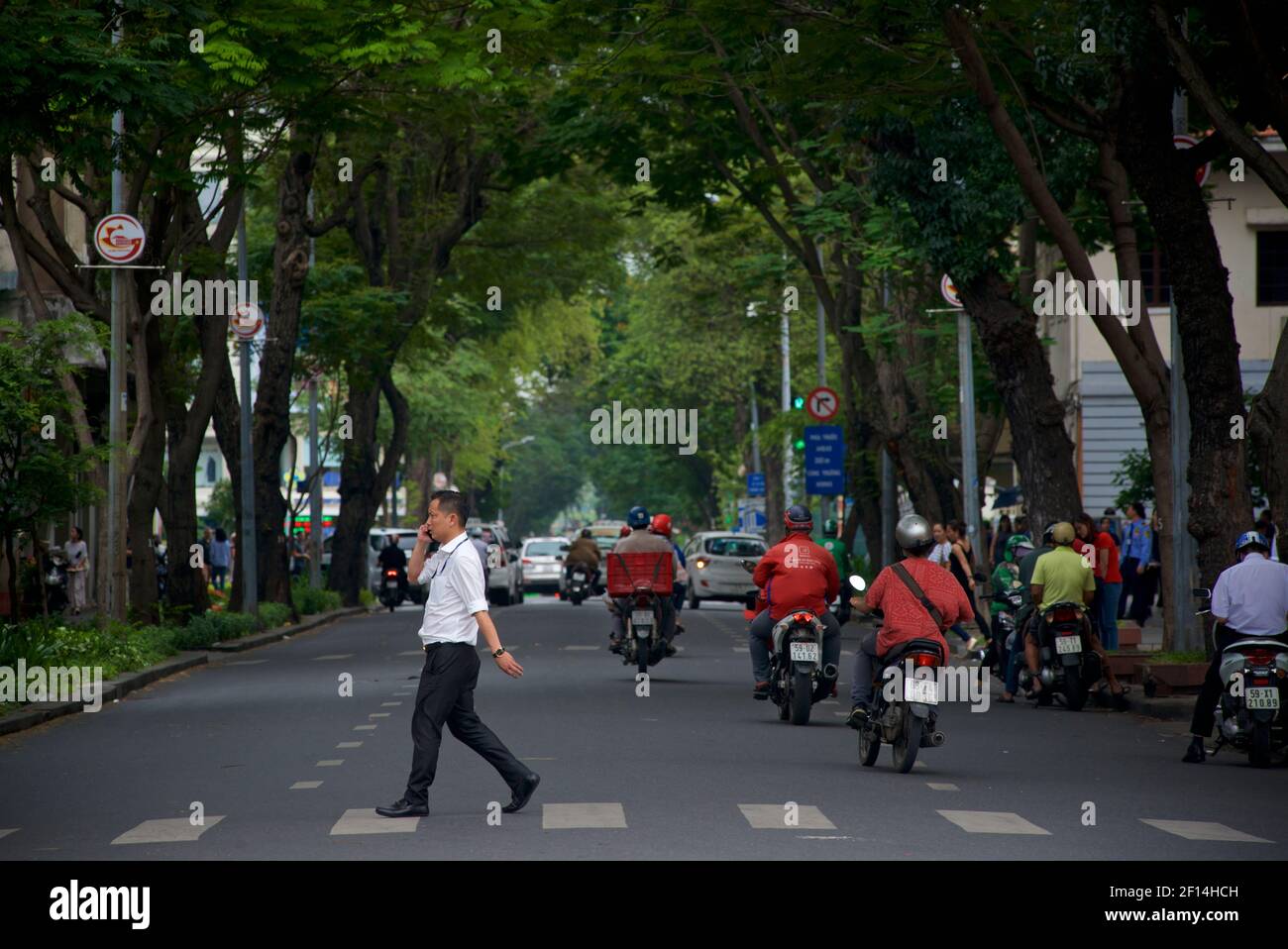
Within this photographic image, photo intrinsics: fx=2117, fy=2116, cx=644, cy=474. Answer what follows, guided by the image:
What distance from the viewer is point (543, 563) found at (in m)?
59.7

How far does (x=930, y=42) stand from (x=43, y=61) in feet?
26.0

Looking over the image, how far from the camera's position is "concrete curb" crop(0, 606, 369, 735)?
59.6 ft

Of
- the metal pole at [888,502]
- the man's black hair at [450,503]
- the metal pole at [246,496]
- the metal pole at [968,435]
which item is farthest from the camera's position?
the metal pole at [888,502]

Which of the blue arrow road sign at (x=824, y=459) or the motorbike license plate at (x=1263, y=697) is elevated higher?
the blue arrow road sign at (x=824, y=459)

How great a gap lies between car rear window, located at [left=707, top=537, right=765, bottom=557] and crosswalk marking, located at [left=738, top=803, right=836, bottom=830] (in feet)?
116

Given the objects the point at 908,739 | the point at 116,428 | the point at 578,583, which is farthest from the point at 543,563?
the point at 908,739

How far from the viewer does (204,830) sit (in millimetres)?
10984

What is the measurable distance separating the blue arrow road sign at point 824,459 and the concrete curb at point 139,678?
10.2 metres

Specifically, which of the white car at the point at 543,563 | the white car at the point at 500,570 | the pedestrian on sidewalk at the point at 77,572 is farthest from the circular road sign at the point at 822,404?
the white car at the point at 543,563

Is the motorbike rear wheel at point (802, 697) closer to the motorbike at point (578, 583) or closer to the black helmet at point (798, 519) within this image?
the black helmet at point (798, 519)

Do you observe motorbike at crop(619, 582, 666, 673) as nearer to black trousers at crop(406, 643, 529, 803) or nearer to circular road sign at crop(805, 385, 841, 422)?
black trousers at crop(406, 643, 529, 803)

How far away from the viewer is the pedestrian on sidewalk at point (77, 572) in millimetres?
39250

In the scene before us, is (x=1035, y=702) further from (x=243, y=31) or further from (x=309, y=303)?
(x=309, y=303)

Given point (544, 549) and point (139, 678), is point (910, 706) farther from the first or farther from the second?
point (544, 549)
